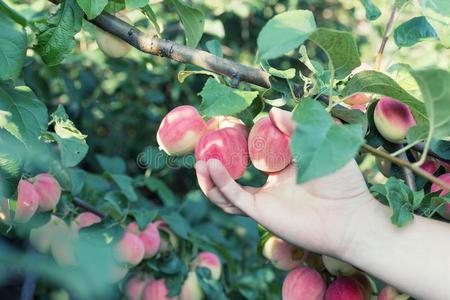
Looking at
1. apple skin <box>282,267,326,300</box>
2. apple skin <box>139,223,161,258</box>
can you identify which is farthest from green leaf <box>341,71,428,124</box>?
apple skin <box>139,223,161,258</box>

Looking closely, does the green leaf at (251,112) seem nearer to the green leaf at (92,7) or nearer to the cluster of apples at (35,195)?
the green leaf at (92,7)

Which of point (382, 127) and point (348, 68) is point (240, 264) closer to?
point (382, 127)

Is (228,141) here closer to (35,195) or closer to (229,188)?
(229,188)

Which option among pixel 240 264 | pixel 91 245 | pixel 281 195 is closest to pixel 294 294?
pixel 281 195

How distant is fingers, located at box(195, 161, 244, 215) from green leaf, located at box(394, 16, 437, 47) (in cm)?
38

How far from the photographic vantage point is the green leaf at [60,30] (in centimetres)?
97

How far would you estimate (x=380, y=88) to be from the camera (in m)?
0.80

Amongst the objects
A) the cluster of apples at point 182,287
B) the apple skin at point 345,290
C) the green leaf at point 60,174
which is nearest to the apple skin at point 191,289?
the cluster of apples at point 182,287

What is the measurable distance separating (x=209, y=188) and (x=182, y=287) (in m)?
0.68

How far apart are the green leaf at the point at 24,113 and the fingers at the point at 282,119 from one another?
348mm

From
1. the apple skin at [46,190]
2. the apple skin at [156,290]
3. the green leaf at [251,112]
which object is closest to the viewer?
the green leaf at [251,112]

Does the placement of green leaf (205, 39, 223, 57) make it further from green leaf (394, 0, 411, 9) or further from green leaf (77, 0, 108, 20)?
green leaf (394, 0, 411, 9)

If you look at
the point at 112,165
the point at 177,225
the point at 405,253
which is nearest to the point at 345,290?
the point at 405,253

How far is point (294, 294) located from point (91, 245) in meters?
0.81
